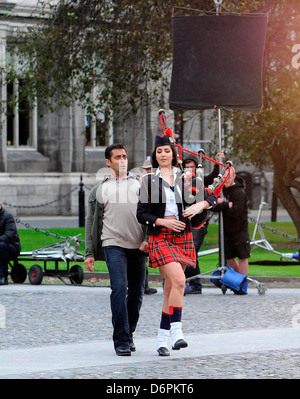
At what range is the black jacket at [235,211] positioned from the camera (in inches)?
596

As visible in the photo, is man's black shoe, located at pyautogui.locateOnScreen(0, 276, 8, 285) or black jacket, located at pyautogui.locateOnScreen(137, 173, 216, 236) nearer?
black jacket, located at pyautogui.locateOnScreen(137, 173, 216, 236)

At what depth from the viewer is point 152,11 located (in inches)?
878

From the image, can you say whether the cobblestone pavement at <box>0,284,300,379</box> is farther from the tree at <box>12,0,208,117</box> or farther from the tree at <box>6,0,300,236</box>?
the tree at <box>12,0,208,117</box>

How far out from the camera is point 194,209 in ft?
29.2

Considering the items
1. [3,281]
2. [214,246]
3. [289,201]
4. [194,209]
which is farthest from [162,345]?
[289,201]

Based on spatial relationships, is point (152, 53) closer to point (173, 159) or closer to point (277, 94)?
point (277, 94)

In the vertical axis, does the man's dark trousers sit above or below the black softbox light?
below

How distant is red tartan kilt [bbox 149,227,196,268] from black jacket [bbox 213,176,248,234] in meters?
6.04

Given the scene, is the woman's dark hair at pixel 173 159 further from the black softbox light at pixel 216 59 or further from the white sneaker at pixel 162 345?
the black softbox light at pixel 216 59

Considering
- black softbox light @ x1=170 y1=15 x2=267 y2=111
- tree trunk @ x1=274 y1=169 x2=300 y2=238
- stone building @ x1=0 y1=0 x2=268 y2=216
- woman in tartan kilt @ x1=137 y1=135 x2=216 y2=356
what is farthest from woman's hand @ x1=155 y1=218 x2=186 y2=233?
stone building @ x1=0 y1=0 x2=268 y2=216

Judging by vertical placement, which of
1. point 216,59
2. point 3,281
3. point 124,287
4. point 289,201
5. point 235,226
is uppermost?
point 216,59

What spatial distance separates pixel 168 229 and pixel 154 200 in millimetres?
272

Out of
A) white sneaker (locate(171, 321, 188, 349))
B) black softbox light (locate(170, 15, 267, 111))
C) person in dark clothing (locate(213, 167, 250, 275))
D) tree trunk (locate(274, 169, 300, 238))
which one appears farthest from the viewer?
tree trunk (locate(274, 169, 300, 238))

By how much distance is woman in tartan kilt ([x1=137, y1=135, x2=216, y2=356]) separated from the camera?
8.89 metres
